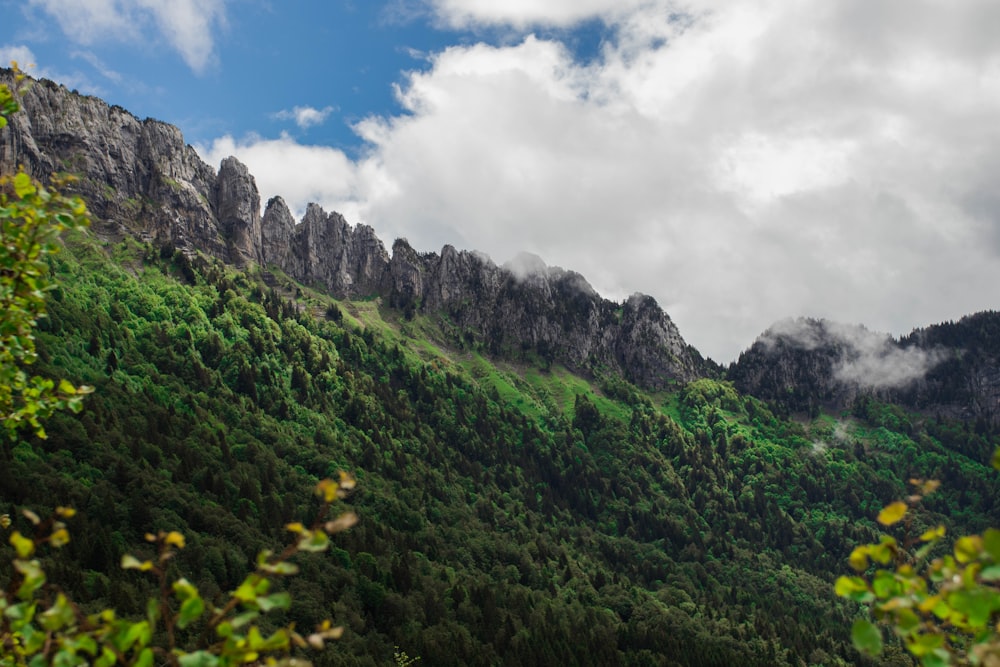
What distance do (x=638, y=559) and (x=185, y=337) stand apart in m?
153

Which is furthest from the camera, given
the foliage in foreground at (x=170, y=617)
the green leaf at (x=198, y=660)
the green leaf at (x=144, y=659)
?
the green leaf at (x=144, y=659)

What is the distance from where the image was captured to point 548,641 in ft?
374

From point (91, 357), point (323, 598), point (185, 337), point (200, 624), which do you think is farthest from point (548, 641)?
point (185, 337)

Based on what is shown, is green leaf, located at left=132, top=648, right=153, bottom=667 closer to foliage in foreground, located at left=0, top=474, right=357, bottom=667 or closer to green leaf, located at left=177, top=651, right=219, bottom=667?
foliage in foreground, located at left=0, top=474, right=357, bottom=667

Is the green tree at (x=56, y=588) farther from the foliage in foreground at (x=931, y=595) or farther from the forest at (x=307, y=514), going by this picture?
the forest at (x=307, y=514)

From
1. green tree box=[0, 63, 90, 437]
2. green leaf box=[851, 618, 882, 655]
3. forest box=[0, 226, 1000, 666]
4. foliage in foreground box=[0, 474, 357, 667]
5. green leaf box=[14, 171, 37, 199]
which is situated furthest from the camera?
forest box=[0, 226, 1000, 666]

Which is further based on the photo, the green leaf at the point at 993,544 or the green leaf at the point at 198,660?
the green leaf at the point at 198,660

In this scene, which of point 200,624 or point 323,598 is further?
point 323,598

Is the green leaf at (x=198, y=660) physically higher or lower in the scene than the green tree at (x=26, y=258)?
lower

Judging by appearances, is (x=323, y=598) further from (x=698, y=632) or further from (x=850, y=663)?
(x=850, y=663)

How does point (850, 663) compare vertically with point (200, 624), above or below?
below

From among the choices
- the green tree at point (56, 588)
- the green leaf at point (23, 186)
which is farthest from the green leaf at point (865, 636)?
the green leaf at point (23, 186)

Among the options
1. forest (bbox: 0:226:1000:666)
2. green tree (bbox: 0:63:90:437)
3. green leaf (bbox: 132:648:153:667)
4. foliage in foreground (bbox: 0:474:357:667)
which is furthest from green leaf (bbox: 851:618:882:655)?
forest (bbox: 0:226:1000:666)

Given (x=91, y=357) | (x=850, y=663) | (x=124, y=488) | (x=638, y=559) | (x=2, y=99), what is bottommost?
(x=850, y=663)
